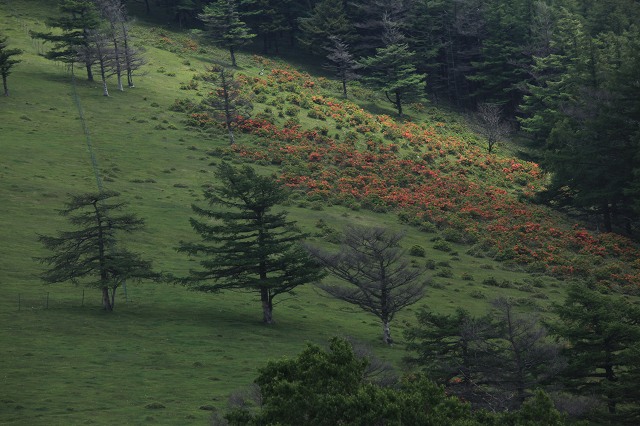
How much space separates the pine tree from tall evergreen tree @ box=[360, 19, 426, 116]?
58.0 ft

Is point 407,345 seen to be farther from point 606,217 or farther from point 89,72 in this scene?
point 89,72

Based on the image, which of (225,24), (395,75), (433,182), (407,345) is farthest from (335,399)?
(225,24)

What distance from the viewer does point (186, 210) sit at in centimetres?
7219

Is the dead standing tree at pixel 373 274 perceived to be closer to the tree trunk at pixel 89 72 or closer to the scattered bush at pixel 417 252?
Answer: the scattered bush at pixel 417 252

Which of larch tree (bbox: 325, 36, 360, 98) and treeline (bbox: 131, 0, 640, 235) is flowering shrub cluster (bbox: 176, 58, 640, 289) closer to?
larch tree (bbox: 325, 36, 360, 98)

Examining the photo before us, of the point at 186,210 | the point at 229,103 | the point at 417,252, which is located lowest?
the point at 417,252

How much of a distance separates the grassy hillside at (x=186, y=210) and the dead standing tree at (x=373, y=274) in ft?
7.05

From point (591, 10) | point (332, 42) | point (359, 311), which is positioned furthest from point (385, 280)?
point (591, 10)

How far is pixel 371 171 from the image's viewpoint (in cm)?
9062

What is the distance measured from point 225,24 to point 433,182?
44.4 metres

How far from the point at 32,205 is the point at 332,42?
6940 centimetres

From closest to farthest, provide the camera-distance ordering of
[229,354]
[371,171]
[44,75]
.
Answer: [229,354] < [371,171] < [44,75]

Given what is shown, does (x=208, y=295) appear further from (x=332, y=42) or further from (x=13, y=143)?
(x=332, y=42)

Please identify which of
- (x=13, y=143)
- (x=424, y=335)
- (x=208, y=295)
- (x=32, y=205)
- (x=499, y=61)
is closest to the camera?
(x=424, y=335)
